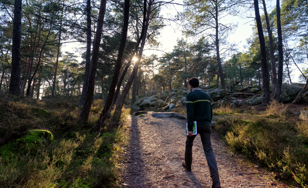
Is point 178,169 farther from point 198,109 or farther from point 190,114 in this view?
point 198,109

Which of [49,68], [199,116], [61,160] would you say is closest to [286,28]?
[199,116]

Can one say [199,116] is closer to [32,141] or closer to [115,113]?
[32,141]

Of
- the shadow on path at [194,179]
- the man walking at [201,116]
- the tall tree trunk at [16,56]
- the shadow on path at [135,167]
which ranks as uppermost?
the tall tree trunk at [16,56]

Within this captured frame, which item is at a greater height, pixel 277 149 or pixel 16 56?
pixel 16 56

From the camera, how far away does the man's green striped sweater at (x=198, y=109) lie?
10.3ft

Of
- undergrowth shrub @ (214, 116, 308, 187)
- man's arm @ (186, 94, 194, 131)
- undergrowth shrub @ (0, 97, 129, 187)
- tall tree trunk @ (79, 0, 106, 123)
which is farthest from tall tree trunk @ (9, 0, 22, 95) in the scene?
undergrowth shrub @ (214, 116, 308, 187)

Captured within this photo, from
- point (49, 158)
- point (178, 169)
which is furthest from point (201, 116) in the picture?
point (49, 158)

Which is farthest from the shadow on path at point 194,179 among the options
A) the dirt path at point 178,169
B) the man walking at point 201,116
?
the man walking at point 201,116

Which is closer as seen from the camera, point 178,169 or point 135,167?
point 178,169

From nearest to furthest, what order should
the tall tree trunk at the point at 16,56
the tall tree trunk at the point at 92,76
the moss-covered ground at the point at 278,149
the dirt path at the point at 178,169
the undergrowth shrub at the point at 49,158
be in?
the undergrowth shrub at the point at 49,158 → the moss-covered ground at the point at 278,149 → the dirt path at the point at 178,169 → the tall tree trunk at the point at 92,76 → the tall tree trunk at the point at 16,56

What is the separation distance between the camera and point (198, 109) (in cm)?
320

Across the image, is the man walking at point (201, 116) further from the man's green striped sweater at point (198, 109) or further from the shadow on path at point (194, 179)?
the shadow on path at point (194, 179)

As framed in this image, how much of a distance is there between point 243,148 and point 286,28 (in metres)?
19.0

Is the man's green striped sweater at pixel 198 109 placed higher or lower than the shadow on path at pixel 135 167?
higher
